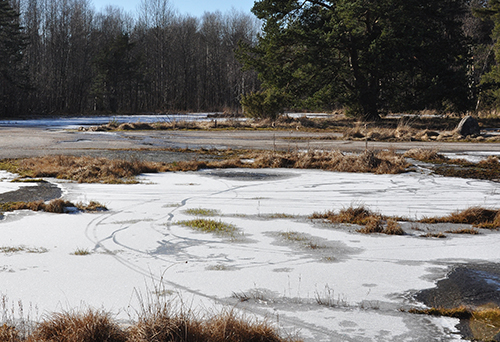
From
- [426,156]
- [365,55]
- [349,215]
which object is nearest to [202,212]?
[349,215]

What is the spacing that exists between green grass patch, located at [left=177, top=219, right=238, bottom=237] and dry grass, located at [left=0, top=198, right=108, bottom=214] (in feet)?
6.01

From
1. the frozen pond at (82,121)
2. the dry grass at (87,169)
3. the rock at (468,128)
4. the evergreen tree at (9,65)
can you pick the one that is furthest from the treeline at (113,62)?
the dry grass at (87,169)

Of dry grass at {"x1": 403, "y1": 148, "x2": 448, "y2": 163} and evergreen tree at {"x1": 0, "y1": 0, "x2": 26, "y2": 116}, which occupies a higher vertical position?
evergreen tree at {"x1": 0, "y1": 0, "x2": 26, "y2": 116}

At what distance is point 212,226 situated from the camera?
6895mm

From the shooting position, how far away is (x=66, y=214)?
25.2ft

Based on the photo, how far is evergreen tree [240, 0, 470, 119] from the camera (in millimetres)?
25531

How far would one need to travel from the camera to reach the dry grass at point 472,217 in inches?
285

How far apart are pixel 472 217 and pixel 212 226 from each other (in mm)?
4033

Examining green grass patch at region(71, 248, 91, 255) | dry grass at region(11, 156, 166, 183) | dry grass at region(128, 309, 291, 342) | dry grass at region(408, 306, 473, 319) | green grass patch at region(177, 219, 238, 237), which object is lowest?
dry grass at region(408, 306, 473, 319)

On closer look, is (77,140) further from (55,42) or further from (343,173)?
(55,42)

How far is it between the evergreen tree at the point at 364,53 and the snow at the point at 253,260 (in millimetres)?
17552

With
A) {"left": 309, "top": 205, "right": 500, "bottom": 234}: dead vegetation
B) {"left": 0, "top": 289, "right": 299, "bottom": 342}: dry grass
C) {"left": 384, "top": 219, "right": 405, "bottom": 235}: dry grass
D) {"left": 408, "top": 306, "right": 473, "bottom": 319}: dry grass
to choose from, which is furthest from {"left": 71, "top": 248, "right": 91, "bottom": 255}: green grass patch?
{"left": 384, "top": 219, "right": 405, "bottom": 235}: dry grass

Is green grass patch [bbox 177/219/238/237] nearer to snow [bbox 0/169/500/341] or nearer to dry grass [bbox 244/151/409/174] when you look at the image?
snow [bbox 0/169/500/341]

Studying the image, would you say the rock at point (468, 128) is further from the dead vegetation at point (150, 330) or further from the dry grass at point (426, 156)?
→ the dead vegetation at point (150, 330)
